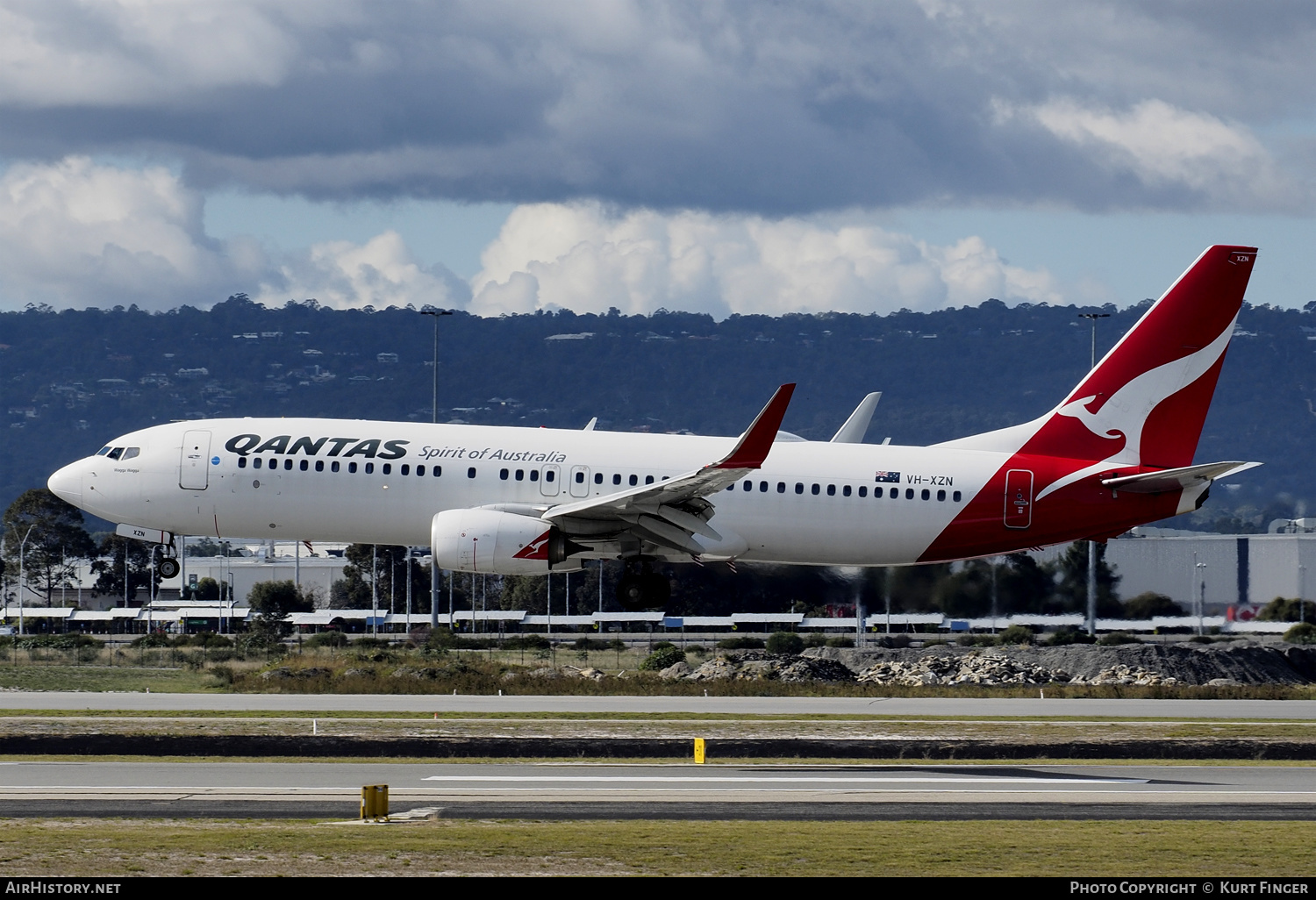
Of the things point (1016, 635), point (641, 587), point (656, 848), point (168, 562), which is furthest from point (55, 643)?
point (656, 848)

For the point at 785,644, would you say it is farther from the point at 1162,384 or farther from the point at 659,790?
the point at 659,790

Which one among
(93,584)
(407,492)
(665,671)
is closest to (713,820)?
(407,492)

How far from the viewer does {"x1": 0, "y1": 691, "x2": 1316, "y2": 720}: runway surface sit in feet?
136

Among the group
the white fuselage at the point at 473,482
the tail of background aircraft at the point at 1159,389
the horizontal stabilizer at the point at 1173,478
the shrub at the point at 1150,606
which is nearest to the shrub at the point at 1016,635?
the shrub at the point at 1150,606

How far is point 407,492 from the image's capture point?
128 feet

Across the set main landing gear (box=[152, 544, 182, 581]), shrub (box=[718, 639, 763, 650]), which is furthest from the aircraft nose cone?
shrub (box=[718, 639, 763, 650])

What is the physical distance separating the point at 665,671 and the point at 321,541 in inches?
666

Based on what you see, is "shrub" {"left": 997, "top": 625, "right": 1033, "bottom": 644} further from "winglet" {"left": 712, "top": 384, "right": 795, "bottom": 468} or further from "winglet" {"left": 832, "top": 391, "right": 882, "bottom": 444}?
"winglet" {"left": 712, "top": 384, "right": 795, "bottom": 468}

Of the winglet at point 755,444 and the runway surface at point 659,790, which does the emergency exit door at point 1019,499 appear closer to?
the winglet at point 755,444

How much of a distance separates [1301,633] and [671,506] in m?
43.9

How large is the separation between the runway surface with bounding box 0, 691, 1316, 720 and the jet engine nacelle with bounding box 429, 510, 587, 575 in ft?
14.6

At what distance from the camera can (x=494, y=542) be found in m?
37.4

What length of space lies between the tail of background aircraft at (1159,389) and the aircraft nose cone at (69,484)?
21993mm
